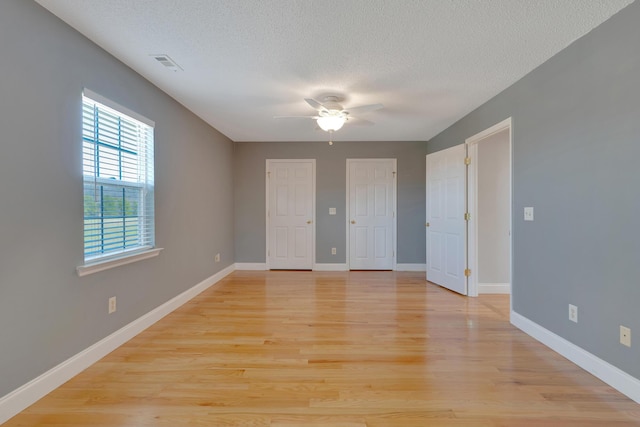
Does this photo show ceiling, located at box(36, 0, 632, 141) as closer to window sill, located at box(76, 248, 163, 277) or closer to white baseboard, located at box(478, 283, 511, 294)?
window sill, located at box(76, 248, 163, 277)

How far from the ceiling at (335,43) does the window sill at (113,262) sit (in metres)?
1.67

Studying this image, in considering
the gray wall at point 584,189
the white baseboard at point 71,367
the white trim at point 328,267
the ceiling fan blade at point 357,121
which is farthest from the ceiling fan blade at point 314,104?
the white trim at point 328,267

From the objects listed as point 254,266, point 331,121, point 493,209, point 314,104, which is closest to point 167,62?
point 314,104

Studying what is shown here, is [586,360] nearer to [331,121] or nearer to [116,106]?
[331,121]

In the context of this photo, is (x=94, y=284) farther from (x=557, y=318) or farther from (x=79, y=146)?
(x=557, y=318)

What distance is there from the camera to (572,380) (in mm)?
1944

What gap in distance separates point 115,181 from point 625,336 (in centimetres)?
384

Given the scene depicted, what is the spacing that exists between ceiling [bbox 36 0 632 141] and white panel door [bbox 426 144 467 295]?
41.4 inches

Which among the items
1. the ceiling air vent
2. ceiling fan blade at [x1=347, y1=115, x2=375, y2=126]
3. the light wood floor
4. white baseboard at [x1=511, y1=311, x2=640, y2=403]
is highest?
the ceiling air vent

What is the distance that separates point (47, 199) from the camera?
1.79 metres

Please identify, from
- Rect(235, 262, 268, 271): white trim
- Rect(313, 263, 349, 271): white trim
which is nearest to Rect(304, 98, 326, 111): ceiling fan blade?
Rect(313, 263, 349, 271): white trim

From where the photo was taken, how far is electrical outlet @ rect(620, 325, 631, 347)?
69.1 inches

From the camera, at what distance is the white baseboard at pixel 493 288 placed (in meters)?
3.97

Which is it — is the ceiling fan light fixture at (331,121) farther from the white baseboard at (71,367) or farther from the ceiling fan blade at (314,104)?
the white baseboard at (71,367)
